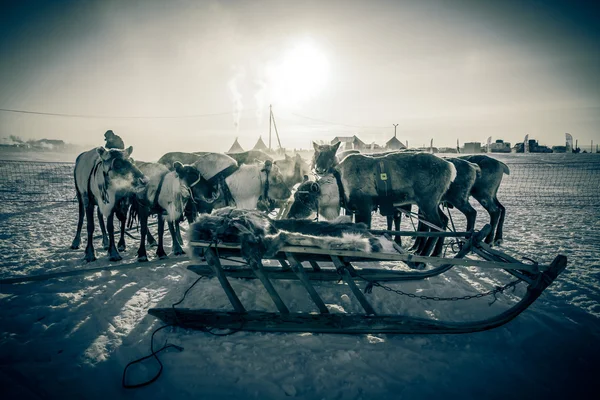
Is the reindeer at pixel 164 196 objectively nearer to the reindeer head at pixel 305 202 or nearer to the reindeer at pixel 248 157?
the reindeer head at pixel 305 202

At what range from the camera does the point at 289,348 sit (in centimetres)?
319

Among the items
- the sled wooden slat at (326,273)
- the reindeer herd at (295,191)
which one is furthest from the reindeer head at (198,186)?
the sled wooden slat at (326,273)

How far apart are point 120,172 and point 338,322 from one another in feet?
16.9

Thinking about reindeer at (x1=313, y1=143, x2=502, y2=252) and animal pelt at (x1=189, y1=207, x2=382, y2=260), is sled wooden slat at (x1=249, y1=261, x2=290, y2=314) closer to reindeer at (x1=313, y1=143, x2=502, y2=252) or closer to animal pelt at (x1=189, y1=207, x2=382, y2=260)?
animal pelt at (x1=189, y1=207, x2=382, y2=260)

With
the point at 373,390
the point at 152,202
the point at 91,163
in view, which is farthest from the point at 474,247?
the point at 91,163

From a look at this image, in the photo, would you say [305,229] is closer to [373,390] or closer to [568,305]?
[373,390]

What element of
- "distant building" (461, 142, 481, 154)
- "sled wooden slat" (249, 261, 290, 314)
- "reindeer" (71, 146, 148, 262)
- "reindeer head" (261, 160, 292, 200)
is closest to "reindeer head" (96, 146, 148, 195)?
"reindeer" (71, 146, 148, 262)

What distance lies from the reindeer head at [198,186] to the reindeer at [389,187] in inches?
90.6

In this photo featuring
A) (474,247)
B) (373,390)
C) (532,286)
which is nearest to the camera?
(373,390)

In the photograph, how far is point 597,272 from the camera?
5113 millimetres

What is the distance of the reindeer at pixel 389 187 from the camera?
5754 mm

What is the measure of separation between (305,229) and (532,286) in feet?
10.3

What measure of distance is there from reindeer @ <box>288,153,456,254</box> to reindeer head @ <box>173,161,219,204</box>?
230 cm

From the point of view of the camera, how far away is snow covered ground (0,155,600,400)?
2674mm
